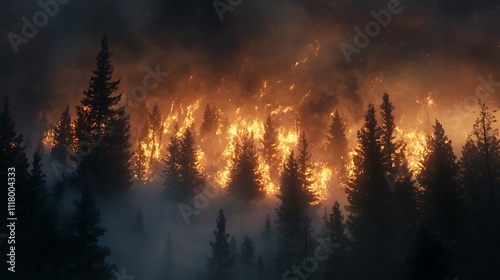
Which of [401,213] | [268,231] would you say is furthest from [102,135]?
[401,213]

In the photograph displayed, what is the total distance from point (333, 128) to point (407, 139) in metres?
19.6

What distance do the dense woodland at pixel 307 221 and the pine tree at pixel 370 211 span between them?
11 cm

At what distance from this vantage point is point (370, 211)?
40.0 metres

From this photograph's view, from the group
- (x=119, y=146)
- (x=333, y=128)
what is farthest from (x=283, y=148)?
(x=119, y=146)

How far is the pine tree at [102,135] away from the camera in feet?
140

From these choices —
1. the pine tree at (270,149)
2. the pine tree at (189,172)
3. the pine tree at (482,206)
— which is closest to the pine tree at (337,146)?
the pine tree at (270,149)

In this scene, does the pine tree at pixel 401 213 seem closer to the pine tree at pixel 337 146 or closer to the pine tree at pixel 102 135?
the pine tree at pixel 102 135

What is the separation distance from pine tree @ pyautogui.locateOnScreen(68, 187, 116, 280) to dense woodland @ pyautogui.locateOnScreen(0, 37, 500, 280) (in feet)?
0.25

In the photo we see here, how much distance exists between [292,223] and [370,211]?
12514mm

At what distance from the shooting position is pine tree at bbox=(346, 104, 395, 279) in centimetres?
3744

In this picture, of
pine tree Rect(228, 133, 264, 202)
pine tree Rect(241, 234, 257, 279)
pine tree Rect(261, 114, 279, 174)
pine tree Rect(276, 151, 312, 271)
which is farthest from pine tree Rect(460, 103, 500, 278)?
pine tree Rect(261, 114, 279, 174)

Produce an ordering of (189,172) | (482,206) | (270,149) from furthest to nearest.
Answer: (270,149), (189,172), (482,206)

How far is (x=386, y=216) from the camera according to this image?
39.4m

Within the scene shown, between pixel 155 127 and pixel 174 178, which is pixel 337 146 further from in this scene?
pixel 155 127
